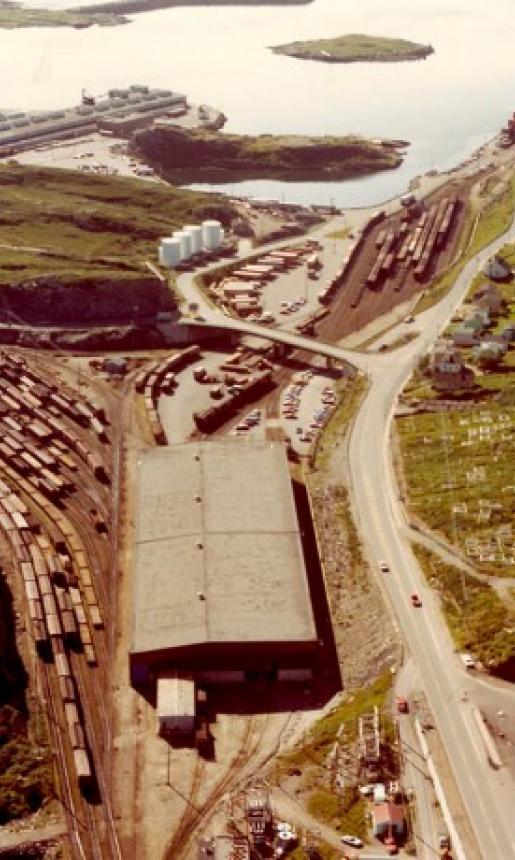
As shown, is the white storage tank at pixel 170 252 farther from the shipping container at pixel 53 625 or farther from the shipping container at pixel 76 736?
the shipping container at pixel 76 736

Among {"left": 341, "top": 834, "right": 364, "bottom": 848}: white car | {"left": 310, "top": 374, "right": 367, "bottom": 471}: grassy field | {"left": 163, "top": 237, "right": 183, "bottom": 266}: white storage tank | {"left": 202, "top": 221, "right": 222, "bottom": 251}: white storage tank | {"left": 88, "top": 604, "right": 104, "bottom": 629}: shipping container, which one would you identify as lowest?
{"left": 341, "top": 834, "right": 364, "bottom": 848}: white car

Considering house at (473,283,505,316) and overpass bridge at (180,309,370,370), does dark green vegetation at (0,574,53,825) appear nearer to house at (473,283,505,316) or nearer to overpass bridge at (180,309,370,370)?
overpass bridge at (180,309,370,370)

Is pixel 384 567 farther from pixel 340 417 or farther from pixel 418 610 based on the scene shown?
pixel 340 417

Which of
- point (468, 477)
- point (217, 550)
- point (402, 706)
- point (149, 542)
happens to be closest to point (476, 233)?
point (468, 477)

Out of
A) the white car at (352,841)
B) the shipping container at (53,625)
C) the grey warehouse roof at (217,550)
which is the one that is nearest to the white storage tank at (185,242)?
the grey warehouse roof at (217,550)

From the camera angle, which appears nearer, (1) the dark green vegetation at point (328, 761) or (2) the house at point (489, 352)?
(1) the dark green vegetation at point (328, 761)

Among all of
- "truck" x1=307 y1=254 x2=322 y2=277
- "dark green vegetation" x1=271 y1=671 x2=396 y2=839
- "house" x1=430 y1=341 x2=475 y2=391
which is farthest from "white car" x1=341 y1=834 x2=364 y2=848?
"truck" x1=307 y1=254 x2=322 y2=277
